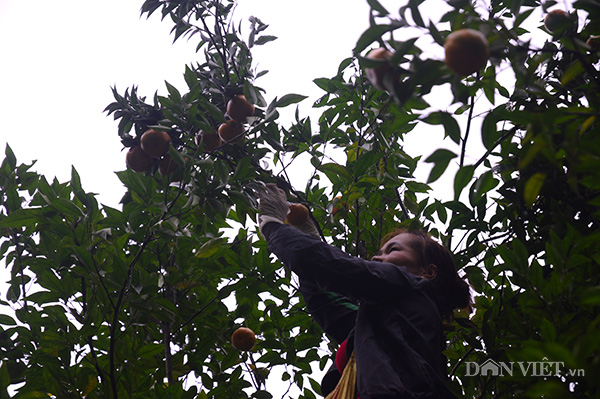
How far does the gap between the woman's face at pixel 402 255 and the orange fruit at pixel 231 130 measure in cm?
59

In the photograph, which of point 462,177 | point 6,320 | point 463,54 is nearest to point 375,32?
point 463,54

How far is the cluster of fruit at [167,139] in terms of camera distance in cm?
188

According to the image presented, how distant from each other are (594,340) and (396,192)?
1.67 metres

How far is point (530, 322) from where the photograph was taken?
1455mm

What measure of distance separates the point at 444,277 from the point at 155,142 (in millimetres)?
1015

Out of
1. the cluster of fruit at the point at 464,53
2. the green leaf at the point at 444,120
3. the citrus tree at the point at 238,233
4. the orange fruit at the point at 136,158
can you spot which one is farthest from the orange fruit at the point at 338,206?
the cluster of fruit at the point at 464,53

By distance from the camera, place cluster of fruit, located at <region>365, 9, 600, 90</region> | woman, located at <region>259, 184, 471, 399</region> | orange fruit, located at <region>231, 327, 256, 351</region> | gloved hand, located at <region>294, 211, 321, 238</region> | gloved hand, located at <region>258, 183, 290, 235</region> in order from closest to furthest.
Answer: cluster of fruit, located at <region>365, 9, 600, 90</region>, woman, located at <region>259, 184, 471, 399</region>, gloved hand, located at <region>258, 183, 290, 235</region>, gloved hand, located at <region>294, 211, 321, 238</region>, orange fruit, located at <region>231, 327, 256, 351</region>

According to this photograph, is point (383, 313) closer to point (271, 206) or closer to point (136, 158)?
point (271, 206)

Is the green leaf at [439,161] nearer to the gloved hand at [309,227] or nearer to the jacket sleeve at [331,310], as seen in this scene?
the jacket sleeve at [331,310]

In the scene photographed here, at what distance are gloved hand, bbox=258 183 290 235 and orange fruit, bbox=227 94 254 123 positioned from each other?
24cm

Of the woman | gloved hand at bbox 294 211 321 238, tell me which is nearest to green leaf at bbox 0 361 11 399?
the woman

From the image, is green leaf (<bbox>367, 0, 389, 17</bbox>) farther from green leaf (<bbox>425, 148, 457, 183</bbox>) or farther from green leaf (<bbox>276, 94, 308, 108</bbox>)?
green leaf (<bbox>276, 94, 308, 108</bbox>)

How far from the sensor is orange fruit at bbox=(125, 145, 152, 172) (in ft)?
6.30

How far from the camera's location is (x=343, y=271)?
1535 mm
